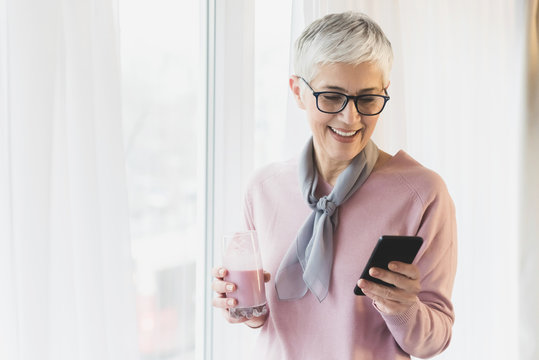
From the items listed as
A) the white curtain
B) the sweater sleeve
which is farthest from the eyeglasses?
the white curtain

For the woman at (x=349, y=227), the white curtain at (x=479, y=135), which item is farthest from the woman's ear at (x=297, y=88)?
the white curtain at (x=479, y=135)

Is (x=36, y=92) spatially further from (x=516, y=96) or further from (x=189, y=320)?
(x=516, y=96)

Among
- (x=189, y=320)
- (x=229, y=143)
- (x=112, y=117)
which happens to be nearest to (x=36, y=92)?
(x=112, y=117)

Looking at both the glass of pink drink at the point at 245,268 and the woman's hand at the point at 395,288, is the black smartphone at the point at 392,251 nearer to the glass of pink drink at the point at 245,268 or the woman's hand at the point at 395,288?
the woman's hand at the point at 395,288

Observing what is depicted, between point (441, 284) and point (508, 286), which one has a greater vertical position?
point (441, 284)

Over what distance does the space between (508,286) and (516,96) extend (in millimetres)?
1063

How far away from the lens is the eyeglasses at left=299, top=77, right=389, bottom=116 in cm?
116

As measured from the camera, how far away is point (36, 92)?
103 centimetres

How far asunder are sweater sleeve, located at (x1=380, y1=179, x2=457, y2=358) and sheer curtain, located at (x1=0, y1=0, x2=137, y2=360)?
0.59 metres

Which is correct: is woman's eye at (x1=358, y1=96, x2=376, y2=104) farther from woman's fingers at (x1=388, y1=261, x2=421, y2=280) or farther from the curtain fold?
the curtain fold

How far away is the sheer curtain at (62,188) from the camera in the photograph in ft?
3.29

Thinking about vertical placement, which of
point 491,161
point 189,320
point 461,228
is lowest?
point 189,320

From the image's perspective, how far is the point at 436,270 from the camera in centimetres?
116

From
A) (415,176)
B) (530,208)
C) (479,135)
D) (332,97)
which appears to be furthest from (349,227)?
(530,208)
